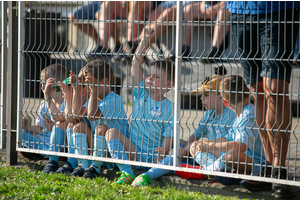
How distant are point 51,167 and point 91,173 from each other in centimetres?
44

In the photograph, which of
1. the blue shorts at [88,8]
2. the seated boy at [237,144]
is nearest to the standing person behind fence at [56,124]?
the blue shorts at [88,8]

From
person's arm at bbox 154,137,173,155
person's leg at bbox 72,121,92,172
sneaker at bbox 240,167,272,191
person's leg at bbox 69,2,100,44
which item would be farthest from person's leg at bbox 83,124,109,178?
sneaker at bbox 240,167,272,191

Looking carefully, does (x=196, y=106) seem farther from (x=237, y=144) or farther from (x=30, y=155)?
(x=30, y=155)

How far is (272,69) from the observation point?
312 cm

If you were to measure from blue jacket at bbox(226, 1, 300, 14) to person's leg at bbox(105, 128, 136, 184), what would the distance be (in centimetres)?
149

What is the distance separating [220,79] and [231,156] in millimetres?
692

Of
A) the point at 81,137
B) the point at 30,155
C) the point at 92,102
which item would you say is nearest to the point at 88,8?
the point at 92,102

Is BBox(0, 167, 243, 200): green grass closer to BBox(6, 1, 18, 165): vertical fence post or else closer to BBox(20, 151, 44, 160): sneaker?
BBox(6, 1, 18, 165): vertical fence post

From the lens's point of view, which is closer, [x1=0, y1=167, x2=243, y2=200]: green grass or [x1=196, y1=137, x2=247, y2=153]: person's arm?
[x1=0, y1=167, x2=243, y2=200]: green grass

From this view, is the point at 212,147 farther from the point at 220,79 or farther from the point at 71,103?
the point at 71,103

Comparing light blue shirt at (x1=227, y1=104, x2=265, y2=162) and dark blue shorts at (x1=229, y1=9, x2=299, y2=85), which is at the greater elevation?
dark blue shorts at (x1=229, y1=9, x2=299, y2=85)

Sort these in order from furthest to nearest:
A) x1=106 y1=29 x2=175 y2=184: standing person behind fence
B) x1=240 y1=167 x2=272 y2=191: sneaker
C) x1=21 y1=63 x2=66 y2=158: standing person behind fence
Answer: x1=21 y1=63 x2=66 y2=158: standing person behind fence
x1=106 y1=29 x2=175 y2=184: standing person behind fence
x1=240 y1=167 x2=272 y2=191: sneaker

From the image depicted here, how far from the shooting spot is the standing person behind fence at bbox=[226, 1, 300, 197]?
307 centimetres

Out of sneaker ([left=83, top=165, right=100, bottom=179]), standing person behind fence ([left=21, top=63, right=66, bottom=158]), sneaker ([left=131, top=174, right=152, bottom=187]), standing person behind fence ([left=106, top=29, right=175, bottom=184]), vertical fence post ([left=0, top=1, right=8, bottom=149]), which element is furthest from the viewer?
vertical fence post ([left=0, top=1, right=8, bottom=149])
